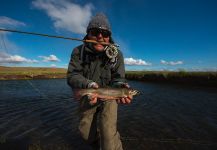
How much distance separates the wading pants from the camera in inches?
207

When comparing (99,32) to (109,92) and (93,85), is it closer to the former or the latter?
(93,85)

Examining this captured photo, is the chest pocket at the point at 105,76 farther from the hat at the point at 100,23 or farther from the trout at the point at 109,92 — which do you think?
the hat at the point at 100,23

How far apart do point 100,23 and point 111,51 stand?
29.2 inches

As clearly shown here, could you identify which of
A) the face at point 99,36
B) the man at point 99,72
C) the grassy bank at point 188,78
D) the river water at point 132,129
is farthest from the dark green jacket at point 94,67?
the grassy bank at point 188,78

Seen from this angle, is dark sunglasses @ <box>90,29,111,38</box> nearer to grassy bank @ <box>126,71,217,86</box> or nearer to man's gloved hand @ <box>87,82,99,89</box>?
man's gloved hand @ <box>87,82,99,89</box>

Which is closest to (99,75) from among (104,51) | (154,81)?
(104,51)

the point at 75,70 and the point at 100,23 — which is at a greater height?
the point at 100,23

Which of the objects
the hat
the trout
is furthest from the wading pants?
the hat

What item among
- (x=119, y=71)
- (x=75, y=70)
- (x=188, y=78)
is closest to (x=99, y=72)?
(x=119, y=71)

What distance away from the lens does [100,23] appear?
18.2 ft

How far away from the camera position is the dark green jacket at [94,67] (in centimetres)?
564

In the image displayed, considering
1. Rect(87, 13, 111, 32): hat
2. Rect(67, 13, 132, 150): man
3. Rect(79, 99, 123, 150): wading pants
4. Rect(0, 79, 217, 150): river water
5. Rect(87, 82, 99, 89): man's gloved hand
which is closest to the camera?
Rect(87, 82, 99, 89): man's gloved hand

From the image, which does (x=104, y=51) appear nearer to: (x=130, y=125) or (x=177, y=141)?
(x=177, y=141)

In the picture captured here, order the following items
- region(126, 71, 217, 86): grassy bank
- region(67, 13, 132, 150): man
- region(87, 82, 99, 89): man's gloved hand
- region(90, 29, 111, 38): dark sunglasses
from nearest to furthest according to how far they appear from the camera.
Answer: region(87, 82, 99, 89): man's gloved hand < region(67, 13, 132, 150): man < region(90, 29, 111, 38): dark sunglasses < region(126, 71, 217, 86): grassy bank
